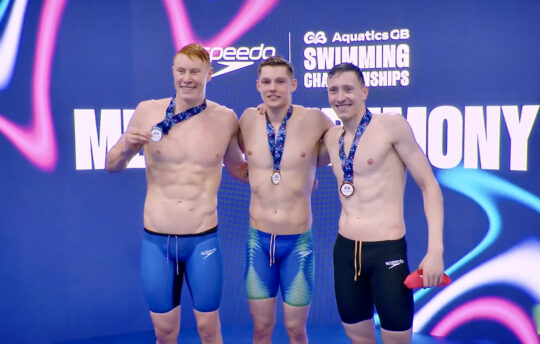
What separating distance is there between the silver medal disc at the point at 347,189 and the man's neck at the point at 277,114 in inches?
27.9

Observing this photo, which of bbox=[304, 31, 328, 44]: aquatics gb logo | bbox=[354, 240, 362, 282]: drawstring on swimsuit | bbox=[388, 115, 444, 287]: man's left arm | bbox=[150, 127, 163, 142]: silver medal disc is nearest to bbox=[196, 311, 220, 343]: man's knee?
bbox=[354, 240, 362, 282]: drawstring on swimsuit

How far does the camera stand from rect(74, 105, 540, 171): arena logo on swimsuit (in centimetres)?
489

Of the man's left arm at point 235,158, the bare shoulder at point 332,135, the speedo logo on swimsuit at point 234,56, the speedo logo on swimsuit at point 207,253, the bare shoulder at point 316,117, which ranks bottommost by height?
the speedo logo on swimsuit at point 207,253

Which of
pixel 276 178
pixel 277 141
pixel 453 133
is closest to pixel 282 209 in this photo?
pixel 276 178

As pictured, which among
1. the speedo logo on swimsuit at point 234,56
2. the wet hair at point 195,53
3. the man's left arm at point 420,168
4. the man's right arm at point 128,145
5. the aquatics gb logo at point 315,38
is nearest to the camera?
the man's left arm at point 420,168

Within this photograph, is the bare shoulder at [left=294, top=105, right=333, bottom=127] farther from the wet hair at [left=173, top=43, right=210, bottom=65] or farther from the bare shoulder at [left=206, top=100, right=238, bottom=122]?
the wet hair at [left=173, top=43, right=210, bottom=65]

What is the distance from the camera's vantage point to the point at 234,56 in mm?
5367

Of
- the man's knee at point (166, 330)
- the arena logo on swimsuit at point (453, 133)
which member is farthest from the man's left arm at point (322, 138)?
the arena logo on swimsuit at point (453, 133)

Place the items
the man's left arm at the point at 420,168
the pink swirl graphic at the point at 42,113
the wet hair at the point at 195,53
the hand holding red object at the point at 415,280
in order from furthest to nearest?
the pink swirl graphic at the point at 42,113 → the wet hair at the point at 195,53 → the man's left arm at the point at 420,168 → the hand holding red object at the point at 415,280

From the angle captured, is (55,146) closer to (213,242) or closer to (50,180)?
(50,180)

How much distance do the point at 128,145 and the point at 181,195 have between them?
0.45 meters

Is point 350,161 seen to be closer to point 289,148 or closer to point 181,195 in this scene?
point 289,148

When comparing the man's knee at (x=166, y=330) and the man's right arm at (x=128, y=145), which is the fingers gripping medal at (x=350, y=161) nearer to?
the man's right arm at (x=128, y=145)

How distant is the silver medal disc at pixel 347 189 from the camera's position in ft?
10.7
